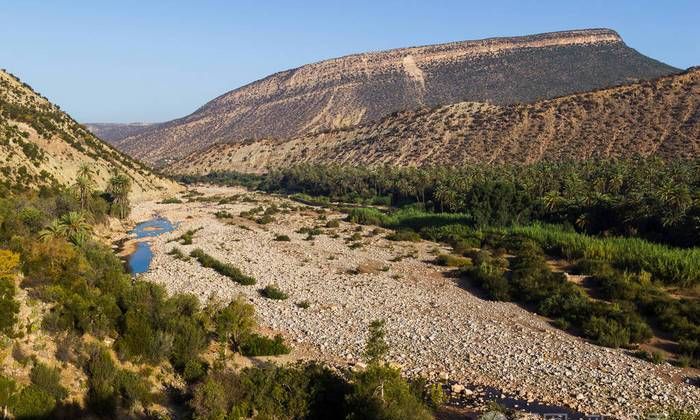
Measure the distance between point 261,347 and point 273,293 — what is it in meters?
10.2

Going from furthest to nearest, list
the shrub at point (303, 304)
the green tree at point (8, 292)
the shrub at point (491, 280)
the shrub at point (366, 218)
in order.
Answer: the shrub at point (366, 218), the shrub at point (491, 280), the shrub at point (303, 304), the green tree at point (8, 292)

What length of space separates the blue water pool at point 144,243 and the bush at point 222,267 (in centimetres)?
412

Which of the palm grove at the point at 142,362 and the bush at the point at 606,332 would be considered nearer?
the palm grove at the point at 142,362

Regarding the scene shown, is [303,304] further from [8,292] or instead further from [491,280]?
[8,292]

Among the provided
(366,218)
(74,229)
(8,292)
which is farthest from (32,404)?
(366,218)

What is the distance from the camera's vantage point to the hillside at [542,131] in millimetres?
94500

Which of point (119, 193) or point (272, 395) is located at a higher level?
point (119, 193)

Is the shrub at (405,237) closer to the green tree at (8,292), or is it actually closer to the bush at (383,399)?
the bush at (383,399)

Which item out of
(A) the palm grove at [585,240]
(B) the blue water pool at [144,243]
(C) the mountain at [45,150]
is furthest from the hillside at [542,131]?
(B) the blue water pool at [144,243]

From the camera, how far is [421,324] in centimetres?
2773

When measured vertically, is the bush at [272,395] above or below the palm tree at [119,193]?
below

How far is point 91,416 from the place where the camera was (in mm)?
15398

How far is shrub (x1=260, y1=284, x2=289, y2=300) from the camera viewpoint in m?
32.4

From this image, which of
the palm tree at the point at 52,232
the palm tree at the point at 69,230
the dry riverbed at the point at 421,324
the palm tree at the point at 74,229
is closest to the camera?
the dry riverbed at the point at 421,324
